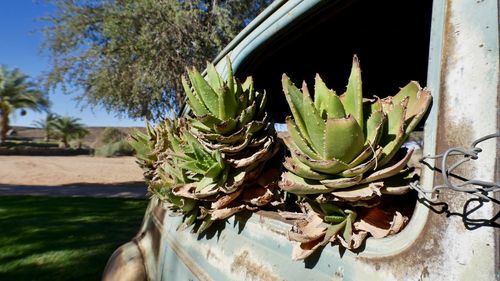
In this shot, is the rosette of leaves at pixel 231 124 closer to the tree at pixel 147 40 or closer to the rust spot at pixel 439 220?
the rust spot at pixel 439 220

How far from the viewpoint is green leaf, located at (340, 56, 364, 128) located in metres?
1.06

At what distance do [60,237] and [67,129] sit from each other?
42.3 metres

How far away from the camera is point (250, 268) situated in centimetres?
141

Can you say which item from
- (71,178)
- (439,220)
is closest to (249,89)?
(439,220)

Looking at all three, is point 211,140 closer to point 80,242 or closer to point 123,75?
point 80,242

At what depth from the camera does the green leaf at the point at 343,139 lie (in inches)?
39.2

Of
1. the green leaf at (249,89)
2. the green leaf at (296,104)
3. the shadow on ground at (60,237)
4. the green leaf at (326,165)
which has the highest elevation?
the green leaf at (249,89)

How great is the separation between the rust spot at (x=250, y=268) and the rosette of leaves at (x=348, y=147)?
0.68 feet

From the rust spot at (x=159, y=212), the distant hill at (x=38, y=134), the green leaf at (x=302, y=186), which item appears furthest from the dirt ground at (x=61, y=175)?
the distant hill at (x=38, y=134)

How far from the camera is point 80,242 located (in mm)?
6680

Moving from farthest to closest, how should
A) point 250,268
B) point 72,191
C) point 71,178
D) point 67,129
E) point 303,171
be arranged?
point 67,129 < point 71,178 < point 72,191 < point 250,268 < point 303,171

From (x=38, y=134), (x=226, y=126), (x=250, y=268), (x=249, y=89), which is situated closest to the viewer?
(x=250, y=268)

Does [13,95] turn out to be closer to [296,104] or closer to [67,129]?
[67,129]

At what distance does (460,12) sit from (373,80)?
182cm
